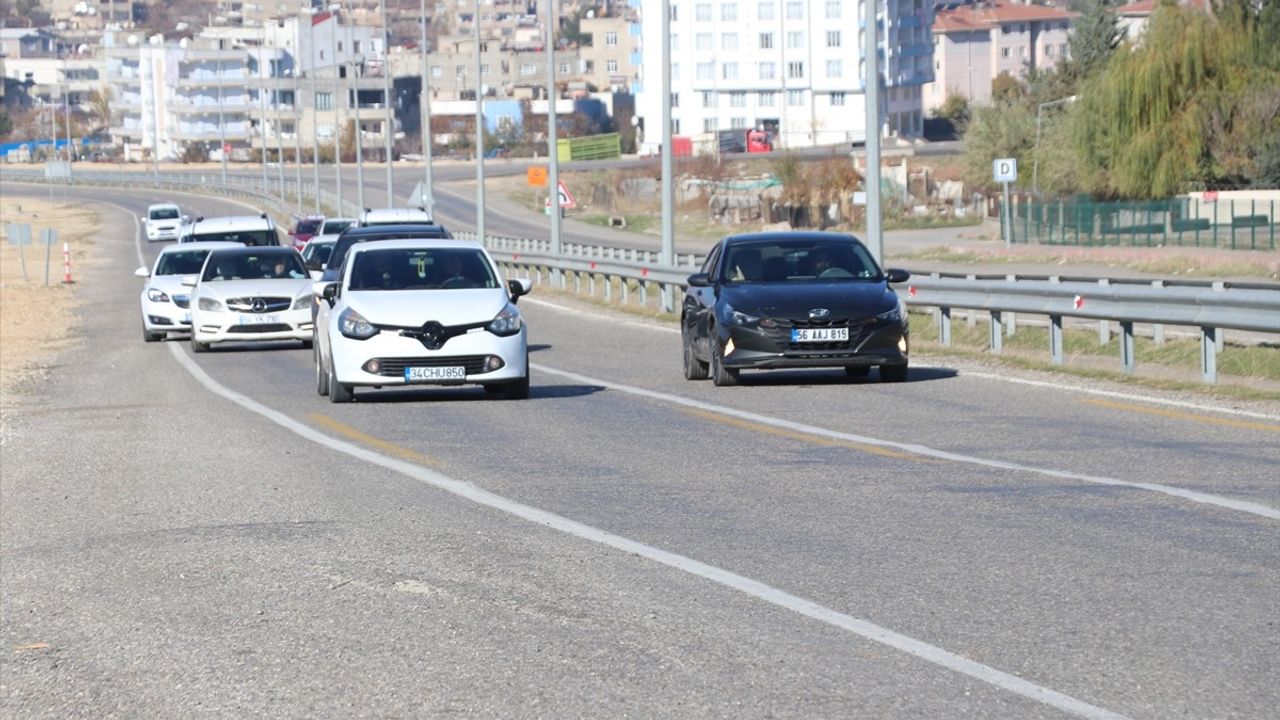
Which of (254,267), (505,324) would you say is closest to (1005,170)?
(254,267)

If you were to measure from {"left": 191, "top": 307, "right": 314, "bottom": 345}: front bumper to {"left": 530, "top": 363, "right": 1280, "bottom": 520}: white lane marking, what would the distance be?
8.35 meters

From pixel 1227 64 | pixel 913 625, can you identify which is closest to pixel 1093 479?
pixel 913 625

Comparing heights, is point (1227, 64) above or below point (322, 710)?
above

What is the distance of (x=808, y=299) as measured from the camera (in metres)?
20.2

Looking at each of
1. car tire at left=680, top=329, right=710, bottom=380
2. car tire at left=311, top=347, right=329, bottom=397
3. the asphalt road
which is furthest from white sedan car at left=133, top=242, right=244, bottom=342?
the asphalt road

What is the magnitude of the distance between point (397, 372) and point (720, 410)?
3.16 meters

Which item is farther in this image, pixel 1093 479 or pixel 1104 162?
pixel 1104 162

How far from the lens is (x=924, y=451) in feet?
45.9

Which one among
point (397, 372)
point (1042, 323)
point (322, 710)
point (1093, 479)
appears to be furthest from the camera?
point (1042, 323)

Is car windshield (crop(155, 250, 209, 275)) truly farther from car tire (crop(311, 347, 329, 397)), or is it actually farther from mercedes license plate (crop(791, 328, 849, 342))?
mercedes license plate (crop(791, 328, 849, 342))

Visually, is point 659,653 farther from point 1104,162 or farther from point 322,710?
point 1104,162

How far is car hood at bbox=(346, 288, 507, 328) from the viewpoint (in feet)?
62.7

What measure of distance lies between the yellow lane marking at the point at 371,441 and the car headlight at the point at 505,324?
1.86 m

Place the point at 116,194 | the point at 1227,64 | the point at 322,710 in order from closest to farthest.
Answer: the point at 322,710 → the point at 1227,64 → the point at 116,194
